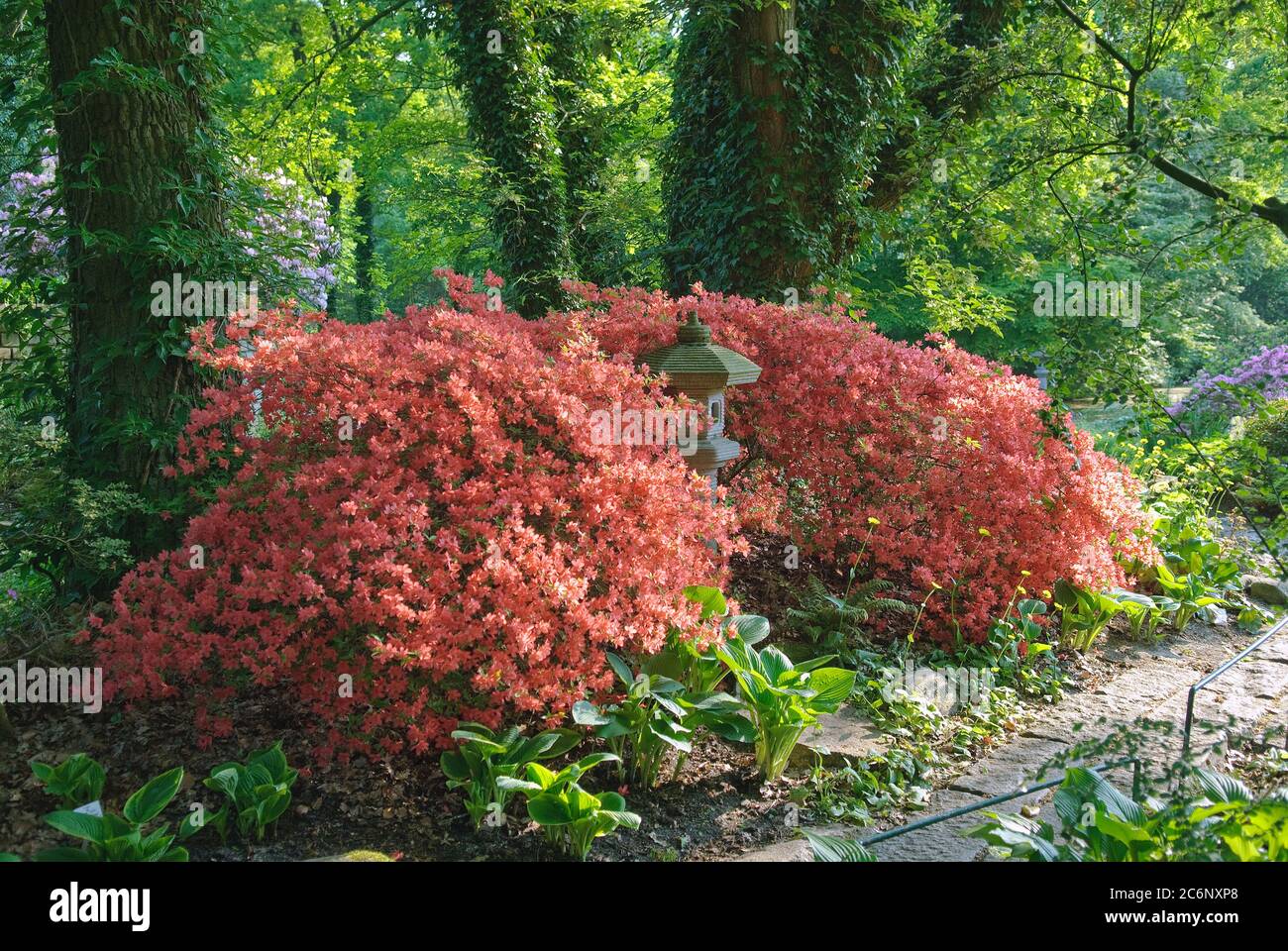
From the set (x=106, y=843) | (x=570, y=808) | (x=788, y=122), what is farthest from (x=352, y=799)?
(x=788, y=122)

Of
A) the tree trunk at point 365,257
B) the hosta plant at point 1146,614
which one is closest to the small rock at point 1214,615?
the hosta plant at point 1146,614

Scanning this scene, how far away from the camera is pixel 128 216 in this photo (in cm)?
431

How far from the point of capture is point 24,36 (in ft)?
15.0

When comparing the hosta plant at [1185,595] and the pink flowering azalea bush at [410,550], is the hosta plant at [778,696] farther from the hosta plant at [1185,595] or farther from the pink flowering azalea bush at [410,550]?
the hosta plant at [1185,595]

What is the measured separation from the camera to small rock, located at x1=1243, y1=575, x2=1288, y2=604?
6.55m

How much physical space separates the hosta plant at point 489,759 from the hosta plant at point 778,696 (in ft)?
2.39

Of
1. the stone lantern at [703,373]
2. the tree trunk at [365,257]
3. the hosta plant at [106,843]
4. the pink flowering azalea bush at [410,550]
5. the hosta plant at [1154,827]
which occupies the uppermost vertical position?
the tree trunk at [365,257]

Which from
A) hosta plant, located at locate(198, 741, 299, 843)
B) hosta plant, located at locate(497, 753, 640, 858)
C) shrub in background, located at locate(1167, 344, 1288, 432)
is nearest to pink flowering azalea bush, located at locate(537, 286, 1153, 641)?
hosta plant, located at locate(497, 753, 640, 858)

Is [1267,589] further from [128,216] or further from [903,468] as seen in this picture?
[128,216]

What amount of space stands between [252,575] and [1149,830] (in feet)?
9.40

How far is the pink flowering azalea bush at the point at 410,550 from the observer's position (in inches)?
125
